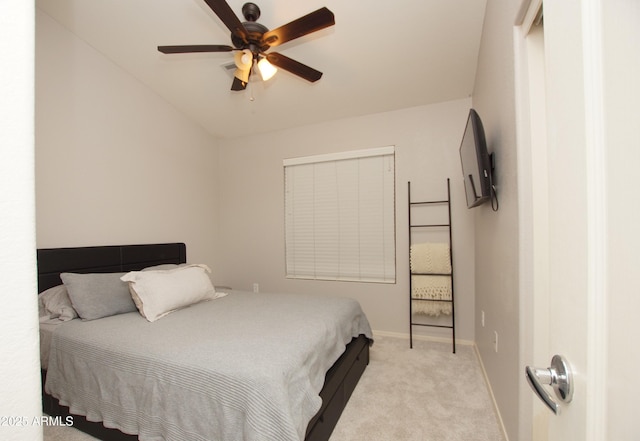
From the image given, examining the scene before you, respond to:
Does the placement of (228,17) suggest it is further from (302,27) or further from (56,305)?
(56,305)

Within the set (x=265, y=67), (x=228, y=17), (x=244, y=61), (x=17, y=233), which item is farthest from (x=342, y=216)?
(x=17, y=233)

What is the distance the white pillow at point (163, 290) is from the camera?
198 cm

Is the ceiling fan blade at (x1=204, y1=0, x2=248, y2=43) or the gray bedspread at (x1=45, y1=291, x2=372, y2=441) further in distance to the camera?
the ceiling fan blade at (x1=204, y1=0, x2=248, y2=43)

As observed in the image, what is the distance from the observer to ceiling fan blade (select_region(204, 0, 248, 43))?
1467 millimetres

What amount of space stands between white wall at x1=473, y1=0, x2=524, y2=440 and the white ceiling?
436 mm

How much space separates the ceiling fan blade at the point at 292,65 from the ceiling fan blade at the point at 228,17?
0.22 meters

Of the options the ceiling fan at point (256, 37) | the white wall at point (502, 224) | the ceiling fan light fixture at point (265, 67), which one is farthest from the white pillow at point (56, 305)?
the white wall at point (502, 224)

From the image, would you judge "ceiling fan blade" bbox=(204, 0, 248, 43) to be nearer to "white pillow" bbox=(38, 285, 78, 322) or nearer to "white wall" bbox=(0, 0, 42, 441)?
"white wall" bbox=(0, 0, 42, 441)

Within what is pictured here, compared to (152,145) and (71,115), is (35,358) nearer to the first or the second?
(71,115)

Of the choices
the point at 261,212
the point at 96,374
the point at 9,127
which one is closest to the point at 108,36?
the point at 261,212

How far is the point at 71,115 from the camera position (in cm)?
231

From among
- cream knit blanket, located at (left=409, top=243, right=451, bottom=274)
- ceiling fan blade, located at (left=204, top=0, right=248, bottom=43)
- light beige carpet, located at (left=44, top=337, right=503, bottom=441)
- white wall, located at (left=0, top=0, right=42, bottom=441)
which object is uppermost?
ceiling fan blade, located at (left=204, top=0, right=248, bottom=43)

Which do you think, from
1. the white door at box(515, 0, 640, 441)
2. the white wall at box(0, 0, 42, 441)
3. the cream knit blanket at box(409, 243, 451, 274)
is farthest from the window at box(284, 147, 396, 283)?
the white wall at box(0, 0, 42, 441)

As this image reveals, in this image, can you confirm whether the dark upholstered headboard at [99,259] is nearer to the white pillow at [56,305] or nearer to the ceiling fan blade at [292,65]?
the white pillow at [56,305]
